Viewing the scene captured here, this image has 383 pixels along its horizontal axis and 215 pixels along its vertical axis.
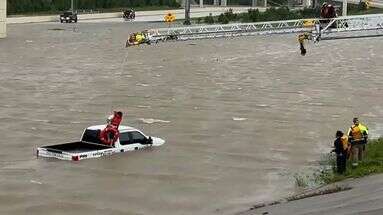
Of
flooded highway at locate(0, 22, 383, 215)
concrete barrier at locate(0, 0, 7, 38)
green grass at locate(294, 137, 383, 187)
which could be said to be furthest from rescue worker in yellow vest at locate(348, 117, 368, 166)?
concrete barrier at locate(0, 0, 7, 38)

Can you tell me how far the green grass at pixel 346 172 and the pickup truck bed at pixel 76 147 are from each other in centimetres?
630

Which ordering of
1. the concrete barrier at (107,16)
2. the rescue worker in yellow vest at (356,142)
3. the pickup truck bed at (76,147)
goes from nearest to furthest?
the rescue worker in yellow vest at (356,142)
the pickup truck bed at (76,147)
the concrete barrier at (107,16)

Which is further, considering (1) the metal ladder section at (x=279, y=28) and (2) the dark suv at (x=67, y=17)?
(2) the dark suv at (x=67, y=17)

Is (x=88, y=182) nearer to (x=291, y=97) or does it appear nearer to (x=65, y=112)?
(x=65, y=112)

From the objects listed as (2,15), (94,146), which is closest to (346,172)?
(94,146)

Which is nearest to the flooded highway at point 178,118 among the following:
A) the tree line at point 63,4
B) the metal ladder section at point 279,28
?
the metal ladder section at point 279,28

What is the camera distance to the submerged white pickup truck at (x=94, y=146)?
23.1m

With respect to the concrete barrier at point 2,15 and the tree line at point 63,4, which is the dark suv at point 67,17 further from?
the concrete barrier at point 2,15

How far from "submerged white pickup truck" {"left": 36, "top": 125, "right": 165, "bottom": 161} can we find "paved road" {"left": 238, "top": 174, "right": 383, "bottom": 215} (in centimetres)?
718

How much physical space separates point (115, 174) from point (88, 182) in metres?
1.20

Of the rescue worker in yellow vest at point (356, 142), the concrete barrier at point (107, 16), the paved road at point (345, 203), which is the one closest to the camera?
the paved road at point (345, 203)

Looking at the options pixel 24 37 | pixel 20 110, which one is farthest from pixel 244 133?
pixel 24 37

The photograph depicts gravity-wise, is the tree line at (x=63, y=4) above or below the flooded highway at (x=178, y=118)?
above

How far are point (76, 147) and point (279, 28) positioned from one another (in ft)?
39.7
